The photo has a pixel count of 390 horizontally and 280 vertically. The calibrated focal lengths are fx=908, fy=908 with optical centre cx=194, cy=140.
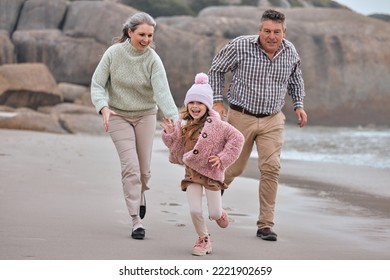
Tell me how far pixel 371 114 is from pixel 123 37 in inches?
975

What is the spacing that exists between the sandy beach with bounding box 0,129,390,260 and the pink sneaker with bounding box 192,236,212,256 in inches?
2.3

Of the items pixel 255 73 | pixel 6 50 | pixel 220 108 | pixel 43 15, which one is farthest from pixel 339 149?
pixel 43 15

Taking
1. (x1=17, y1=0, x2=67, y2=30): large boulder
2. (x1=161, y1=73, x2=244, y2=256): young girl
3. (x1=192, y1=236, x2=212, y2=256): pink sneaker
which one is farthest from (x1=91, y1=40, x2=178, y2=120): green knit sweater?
(x1=17, y1=0, x2=67, y2=30): large boulder

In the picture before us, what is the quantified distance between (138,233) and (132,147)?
697mm

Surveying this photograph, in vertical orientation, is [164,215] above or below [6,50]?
above

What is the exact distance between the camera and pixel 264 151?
7.18m

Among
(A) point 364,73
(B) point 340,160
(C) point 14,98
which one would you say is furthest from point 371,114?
(B) point 340,160

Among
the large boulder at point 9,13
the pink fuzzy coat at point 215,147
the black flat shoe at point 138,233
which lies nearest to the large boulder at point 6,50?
the large boulder at point 9,13

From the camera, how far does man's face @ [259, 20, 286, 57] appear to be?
7043mm

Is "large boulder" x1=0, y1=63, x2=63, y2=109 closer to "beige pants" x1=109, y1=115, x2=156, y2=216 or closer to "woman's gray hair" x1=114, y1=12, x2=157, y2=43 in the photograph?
"beige pants" x1=109, y1=115, x2=156, y2=216

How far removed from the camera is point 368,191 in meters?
10.9

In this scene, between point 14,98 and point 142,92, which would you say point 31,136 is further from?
point 142,92

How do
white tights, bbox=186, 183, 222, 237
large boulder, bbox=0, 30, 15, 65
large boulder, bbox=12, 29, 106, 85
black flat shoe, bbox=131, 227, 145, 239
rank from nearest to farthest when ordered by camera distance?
white tights, bbox=186, 183, 222, 237 < black flat shoe, bbox=131, 227, 145, 239 < large boulder, bbox=0, 30, 15, 65 < large boulder, bbox=12, 29, 106, 85

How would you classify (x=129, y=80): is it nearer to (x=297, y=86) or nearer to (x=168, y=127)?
(x=168, y=127)
